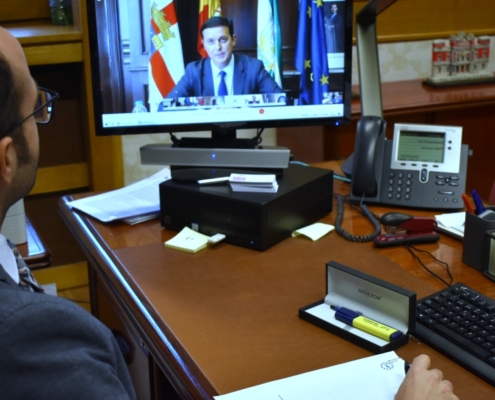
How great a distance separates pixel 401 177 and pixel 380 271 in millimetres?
456

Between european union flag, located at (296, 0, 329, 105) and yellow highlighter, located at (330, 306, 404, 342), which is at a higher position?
european union flag, located at (296, 0, 329, 105)

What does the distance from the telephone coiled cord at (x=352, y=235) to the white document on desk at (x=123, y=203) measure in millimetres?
463

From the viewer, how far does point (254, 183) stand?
156 cm

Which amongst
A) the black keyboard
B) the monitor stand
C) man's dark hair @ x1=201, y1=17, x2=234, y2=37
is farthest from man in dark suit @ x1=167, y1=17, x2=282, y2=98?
the black keyboard

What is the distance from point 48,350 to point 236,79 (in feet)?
3.18

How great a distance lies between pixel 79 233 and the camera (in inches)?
66.2

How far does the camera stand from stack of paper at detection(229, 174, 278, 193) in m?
1.56

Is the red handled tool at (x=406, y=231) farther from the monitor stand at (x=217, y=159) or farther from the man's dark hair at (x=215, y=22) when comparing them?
the man's dark hair at (x=215, y=22)

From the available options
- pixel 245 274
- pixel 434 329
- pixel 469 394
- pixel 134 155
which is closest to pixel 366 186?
pixel 245 274

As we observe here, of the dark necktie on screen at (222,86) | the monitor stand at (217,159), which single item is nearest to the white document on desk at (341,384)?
the monitor stand at (217,159)

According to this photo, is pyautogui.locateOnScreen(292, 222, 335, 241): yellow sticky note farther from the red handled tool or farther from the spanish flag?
the spanish flag

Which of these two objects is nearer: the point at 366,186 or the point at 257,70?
the point at 257,70

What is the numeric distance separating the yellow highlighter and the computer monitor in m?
0.63

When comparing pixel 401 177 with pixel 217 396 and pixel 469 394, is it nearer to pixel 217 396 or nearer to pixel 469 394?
pixel 469 394
